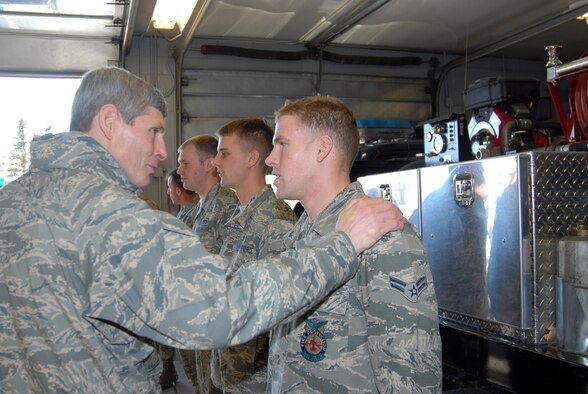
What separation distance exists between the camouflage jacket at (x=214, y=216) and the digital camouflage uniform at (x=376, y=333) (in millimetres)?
2590

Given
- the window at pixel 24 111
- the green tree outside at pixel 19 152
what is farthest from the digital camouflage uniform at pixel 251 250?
the green tree outside at pixel 19 152

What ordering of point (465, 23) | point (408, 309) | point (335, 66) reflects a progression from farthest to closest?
point (335, 66)
point (465, 23)
point (408, 309)

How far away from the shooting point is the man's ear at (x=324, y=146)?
→ 2354 millimetres

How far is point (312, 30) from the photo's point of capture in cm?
879

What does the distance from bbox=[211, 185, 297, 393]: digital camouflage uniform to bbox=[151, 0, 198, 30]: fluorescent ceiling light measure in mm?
3005

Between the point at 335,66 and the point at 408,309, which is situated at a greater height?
the point at 335,66

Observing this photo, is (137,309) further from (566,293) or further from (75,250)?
(566,293)

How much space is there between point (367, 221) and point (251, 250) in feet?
6.23

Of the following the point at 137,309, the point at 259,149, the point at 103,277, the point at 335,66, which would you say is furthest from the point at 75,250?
the point at 335,66

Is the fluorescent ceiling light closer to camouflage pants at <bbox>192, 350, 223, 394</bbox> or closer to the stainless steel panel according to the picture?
camouflage pants at <bbox>192, 350, 223, 394</bbox>

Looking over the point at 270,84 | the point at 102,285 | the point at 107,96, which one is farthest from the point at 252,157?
the point at 270,84

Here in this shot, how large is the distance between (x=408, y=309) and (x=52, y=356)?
1.03m

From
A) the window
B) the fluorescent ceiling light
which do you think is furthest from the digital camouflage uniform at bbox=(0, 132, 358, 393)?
the window

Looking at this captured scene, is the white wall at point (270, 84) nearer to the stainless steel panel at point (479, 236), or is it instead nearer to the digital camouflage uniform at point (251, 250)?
the digital camouflage uniform at point (251, 250)
